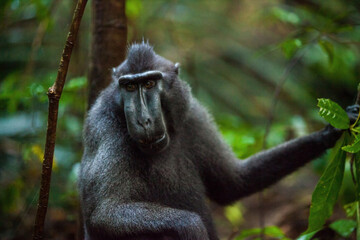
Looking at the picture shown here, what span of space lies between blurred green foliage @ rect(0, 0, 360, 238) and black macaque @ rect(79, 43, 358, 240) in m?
0.58

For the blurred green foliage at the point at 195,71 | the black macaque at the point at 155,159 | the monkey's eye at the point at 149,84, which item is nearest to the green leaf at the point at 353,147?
the black macaque at the point at 155,159

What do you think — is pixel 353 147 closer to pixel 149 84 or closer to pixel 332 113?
pixel 332 113

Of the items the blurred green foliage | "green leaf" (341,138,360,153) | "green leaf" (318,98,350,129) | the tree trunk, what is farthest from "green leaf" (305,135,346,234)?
the tree trunk

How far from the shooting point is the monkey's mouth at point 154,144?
3007 mm

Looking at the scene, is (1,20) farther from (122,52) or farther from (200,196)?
(200,196)

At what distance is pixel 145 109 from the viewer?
2973mm

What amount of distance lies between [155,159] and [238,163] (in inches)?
41.5

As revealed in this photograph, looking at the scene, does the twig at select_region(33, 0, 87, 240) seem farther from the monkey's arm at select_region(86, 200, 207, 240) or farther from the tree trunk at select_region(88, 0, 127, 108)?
the tree trunk at select_region(88, 0, 127, 108)

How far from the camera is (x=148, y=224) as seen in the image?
2.96 meters

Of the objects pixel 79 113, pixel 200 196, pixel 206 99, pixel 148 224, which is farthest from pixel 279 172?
pixel 206 99

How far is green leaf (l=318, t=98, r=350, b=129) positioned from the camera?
2.57 meters

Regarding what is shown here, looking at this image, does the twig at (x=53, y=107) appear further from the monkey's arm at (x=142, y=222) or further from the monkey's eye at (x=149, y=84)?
the monkey's eye at (x=149, y=84)

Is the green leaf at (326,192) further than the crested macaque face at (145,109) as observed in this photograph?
No

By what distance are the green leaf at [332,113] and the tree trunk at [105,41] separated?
81.7 inches
